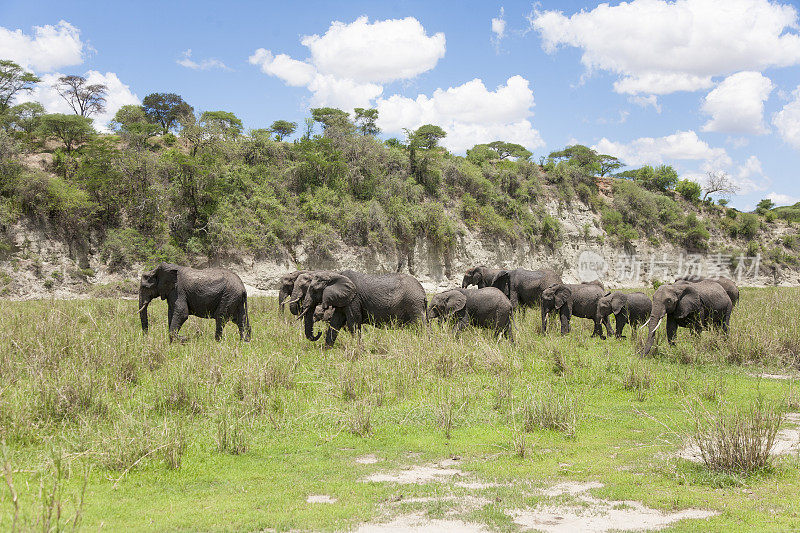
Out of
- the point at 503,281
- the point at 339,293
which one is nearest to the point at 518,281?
the point at 503,281

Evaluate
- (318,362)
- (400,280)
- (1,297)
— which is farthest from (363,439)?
(1,297)

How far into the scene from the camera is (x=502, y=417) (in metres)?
8.66

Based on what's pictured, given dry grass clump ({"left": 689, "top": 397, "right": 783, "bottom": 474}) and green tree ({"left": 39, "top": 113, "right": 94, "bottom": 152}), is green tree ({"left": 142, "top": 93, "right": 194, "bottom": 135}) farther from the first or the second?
dry grass clump ({"left": 689, "top": 397, "right": 783, "bottom": 474})

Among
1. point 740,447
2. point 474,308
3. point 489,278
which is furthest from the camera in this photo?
point 489,278

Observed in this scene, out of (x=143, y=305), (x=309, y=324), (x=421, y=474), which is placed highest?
(x=143, y=305)

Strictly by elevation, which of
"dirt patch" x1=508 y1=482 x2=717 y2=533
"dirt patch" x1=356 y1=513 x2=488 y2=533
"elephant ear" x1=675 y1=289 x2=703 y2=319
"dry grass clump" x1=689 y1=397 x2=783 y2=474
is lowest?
"dirt patch" x1=356 y1=513 x2=488 y2=533

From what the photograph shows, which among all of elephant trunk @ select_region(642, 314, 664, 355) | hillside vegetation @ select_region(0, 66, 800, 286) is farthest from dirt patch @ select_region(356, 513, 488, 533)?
hillside vegetation @ select_region(0, 66, 800, 286)

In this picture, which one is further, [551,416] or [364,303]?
[364,303]

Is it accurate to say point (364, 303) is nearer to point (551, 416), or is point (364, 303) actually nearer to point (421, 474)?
point (551, 416)

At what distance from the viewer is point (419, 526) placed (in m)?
5.00

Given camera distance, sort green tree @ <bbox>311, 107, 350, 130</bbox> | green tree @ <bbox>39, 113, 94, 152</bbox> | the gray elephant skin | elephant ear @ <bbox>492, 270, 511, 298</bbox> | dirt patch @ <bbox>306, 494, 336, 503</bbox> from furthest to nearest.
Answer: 1. green tree @ <bbox>311, 107, 350, 130</bbox>
2. green tree @ <bbox>39, 113, 94, 152</bbox>
3. elephant ear @ <bbox>492, 270, 511, 298</bbox>
4. the gray elephant skin
5. dirt patch @ <bbox>306, 494, 336, 503</bbox>

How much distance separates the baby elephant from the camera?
1446cm

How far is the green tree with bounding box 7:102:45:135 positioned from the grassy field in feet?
106

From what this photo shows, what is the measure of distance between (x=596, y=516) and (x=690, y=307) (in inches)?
422
